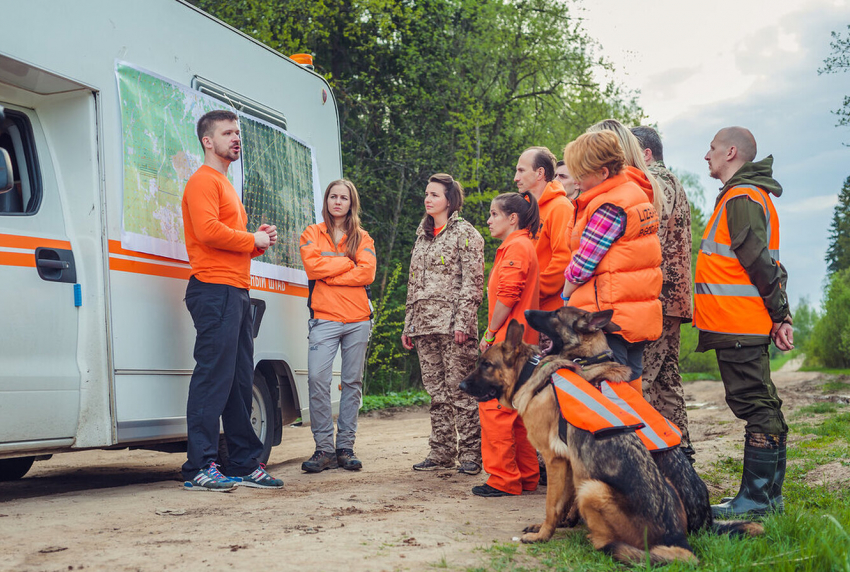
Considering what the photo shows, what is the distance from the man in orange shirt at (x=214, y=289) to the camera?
189 inches

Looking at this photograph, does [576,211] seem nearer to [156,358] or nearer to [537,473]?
[537,473]

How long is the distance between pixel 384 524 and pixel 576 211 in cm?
205

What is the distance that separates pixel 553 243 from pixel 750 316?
1.52m

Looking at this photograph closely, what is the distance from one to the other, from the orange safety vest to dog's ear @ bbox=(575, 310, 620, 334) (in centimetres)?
73

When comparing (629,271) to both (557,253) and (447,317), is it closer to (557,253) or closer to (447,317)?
(557,253)

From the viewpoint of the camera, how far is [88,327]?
4.32 meters

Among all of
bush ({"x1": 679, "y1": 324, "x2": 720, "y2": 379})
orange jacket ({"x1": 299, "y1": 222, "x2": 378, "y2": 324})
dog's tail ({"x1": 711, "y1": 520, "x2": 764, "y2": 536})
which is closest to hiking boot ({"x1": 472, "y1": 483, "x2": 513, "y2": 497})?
dog's tail ({"x1": 711, "y1": 520, "x2": 764, "y2": 536})

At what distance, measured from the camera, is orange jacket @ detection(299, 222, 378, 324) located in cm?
606

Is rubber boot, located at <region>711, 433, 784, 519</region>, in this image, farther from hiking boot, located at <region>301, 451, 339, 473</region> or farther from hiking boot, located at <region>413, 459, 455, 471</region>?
hiking boot, located at <region>301, 451, 339, 473</region>

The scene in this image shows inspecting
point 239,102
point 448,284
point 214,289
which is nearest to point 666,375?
point 448,284

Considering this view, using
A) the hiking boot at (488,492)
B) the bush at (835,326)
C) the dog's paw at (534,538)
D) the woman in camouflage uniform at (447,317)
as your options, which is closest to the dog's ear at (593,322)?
the dog's paw at (534,538)

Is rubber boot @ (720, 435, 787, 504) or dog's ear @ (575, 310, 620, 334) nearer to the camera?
dog's ear @ (575, 310, 620, 334)

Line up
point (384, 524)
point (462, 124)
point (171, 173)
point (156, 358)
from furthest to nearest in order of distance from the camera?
point (462, 124), point (171, 173), point (156, 358), point (384, 524)

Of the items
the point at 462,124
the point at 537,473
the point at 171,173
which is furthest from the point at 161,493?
the point at 462,124
